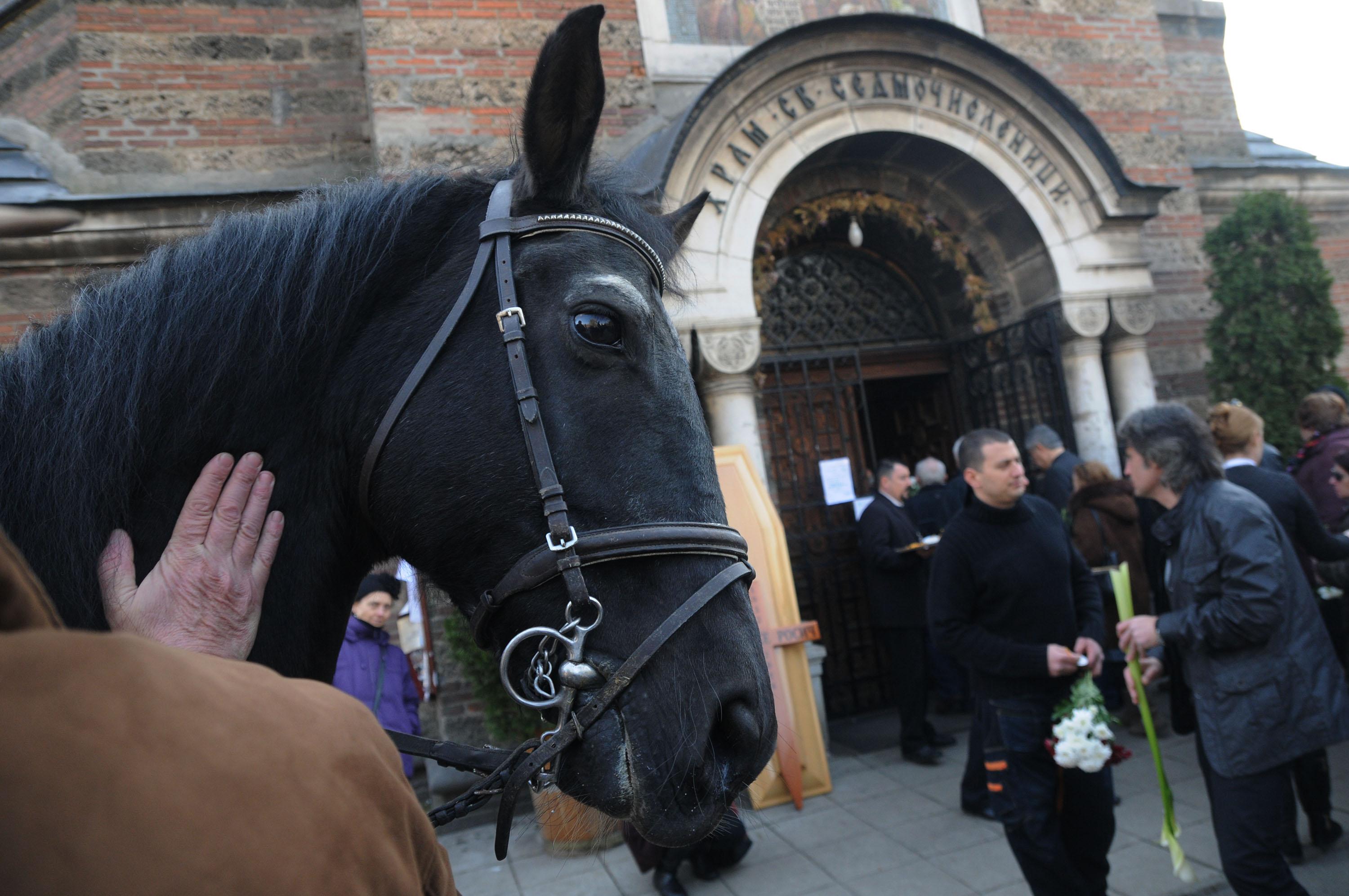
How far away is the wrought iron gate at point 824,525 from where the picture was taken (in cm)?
712

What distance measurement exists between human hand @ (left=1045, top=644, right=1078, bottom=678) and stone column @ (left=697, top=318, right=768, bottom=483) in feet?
9.41

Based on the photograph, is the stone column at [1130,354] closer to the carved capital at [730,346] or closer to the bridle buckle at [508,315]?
the carved capital at [730,346]

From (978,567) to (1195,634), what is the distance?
807mm

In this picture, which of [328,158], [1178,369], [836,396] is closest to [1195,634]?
[836,396]

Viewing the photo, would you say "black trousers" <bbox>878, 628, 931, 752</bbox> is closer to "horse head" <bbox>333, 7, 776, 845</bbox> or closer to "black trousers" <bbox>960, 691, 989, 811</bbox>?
"black trousers" <bbox>960, 691, 989, 811</bbox>

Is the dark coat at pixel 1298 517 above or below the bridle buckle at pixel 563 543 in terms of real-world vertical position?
below

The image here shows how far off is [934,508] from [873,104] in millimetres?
3433

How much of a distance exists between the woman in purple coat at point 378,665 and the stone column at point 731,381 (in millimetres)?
2589

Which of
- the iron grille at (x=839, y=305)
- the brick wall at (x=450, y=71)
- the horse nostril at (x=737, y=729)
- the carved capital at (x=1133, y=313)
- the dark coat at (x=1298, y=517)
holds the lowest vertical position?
the dark coat at (x=1298, y=517)

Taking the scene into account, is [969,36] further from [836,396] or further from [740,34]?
[836,396]

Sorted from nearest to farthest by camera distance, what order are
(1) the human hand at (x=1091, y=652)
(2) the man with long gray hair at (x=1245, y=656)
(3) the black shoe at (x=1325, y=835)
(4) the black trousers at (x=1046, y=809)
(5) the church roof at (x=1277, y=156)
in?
(2) the man with long gray hair at (x=1245, y=656) → (4) the black trousers at (x=1046, y=809) → (1) the human hand at (x=1091, y=652) → (3) the black shoe at (x=1325, y=835) → (5) the church roof at (x=1277, y=156)

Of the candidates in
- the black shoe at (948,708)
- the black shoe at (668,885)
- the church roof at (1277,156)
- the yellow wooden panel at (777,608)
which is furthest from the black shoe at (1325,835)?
the church roof at (1277,156)

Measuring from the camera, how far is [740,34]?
23.1 feet

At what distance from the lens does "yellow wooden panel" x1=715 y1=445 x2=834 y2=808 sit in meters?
5.22
